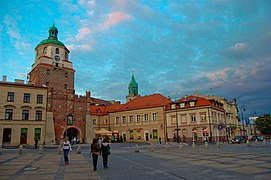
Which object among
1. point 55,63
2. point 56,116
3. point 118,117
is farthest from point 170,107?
point 55,63

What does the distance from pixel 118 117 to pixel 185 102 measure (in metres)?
18.7

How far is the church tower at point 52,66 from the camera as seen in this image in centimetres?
4925

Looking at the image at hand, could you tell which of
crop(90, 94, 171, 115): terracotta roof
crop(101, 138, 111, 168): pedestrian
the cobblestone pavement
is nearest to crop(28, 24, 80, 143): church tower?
crop(90, 94, 171, 115): terracotta roof

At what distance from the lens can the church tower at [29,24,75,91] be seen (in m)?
49.2

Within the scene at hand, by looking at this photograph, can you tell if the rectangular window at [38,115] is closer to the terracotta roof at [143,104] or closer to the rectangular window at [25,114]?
the rectangular window at [25,114]

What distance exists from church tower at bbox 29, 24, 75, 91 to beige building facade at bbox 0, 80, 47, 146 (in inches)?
292

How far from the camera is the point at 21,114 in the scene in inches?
1550

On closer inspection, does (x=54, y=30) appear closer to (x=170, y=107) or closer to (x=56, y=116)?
(x=56, y=116)

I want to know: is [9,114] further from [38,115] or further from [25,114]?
[38,115]

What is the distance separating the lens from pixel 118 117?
58812 mm

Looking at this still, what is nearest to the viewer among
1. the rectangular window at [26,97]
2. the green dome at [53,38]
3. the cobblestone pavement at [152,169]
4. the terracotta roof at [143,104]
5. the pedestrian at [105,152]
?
the cobblestone pavement at [152,169]

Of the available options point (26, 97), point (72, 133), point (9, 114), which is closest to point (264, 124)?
point (72, 133)

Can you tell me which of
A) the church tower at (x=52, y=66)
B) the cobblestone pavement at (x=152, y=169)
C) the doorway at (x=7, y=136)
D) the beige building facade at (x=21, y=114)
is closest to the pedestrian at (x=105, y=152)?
the cobblestone pavement at (x=152, y=169)

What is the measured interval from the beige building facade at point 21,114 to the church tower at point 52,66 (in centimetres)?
740
